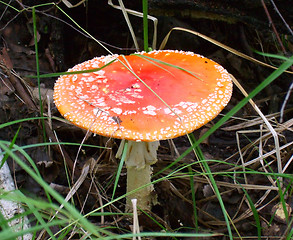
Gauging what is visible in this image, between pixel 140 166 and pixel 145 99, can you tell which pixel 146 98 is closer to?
pixel 145 99

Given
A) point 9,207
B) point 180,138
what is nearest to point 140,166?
point 9,207

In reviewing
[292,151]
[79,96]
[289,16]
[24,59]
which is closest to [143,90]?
[79,96]

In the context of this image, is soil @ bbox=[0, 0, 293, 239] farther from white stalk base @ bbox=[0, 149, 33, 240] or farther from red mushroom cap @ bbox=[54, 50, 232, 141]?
red mushroom cap @ bbox=[54, 50, 232, 141]

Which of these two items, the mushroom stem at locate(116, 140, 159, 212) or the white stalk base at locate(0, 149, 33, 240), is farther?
the mushroom stem at locate(116, 140, 159, 212)

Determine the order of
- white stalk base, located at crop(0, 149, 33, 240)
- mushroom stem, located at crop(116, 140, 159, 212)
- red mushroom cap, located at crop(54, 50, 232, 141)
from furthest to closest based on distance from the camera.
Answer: mushroom stem, located at crop(116, 140, 159, 212), white stalk base, located at crop(0, 149, 33, 240), red mushroom cap, located at crop(54, 50, 232, 141)

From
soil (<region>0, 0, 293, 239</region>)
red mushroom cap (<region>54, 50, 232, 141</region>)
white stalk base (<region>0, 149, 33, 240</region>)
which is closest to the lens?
red mushroom cap (<region>54, 50, 232, 141</region>)

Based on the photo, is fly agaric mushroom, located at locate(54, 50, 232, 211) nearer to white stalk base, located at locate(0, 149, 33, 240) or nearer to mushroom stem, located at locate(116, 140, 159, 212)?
mushroom stem, located at locate(116, 140, 159, 212)

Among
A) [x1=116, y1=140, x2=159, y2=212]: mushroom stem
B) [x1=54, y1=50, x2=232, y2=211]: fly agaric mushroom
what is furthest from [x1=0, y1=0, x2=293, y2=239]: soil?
[x1=54, y1=50, x2=232, y2=211]: fly agaric mushroom

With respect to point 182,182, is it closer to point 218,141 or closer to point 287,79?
point 218,141

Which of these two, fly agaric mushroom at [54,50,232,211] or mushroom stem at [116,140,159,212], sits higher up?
fly agaric mushroom at [54,50,232,211]
